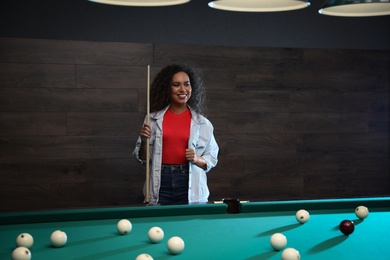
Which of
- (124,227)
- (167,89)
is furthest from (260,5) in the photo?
(167,89)

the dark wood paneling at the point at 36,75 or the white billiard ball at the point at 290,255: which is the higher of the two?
the dark wood paneling at the point at 36,75

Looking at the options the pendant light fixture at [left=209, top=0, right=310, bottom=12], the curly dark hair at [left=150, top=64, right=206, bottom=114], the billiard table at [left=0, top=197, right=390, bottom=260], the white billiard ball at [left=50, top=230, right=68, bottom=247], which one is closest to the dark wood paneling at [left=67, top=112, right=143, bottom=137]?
the curly dark hair at [left=150, top=64, right=206, bottom=114]

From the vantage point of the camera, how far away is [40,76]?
584 centimetres

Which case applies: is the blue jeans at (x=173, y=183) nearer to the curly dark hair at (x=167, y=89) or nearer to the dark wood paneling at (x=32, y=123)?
the curly dark hair at (x=167, y=89)

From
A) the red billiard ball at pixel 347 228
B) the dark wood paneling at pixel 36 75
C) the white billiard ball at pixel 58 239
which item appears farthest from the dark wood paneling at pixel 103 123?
the red billiard ball at pixel 347 228

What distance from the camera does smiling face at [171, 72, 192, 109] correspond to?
4.52 metres

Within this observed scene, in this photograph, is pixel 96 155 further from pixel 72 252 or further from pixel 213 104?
pixel 72 252

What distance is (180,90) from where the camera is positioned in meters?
4.52

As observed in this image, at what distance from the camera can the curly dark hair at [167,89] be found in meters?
4.65

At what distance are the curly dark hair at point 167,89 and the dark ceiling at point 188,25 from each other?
1573 millimetres

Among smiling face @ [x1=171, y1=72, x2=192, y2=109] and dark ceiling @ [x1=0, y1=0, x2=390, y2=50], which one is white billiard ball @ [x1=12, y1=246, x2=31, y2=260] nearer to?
smiling face @ [x1=171, y1=72, x2=192, y2=109]

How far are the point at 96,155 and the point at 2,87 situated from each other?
1.02 metres

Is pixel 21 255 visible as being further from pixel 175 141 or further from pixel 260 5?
pixel 175 141

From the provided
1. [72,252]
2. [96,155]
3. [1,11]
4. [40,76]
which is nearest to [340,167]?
[96,155]
